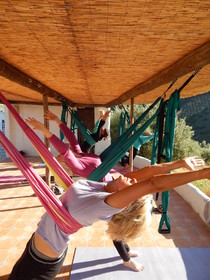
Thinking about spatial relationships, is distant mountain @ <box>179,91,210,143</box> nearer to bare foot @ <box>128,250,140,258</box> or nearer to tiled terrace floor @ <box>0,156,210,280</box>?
tiled terrace floor @ <box>0,156,210,280</box>

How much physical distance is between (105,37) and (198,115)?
81.2 ft

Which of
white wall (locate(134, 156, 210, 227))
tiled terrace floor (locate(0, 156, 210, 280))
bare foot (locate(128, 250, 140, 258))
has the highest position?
white wall (locate(134, 156, 210, 227))

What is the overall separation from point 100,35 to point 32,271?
1.36m

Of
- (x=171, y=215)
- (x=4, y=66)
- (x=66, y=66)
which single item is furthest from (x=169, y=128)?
(x=171, y=215)

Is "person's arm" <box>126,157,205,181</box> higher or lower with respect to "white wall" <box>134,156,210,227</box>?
higher

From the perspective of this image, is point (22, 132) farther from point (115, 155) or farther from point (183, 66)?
point (183, 66)

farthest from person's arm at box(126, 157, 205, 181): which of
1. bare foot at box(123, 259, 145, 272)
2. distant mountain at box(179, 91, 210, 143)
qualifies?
distant mountain at box(179, 91, 210, 143)

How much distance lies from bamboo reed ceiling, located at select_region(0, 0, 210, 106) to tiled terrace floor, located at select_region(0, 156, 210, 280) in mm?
1824

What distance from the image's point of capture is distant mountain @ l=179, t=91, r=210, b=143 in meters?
21.9

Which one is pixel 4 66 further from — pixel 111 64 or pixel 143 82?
pixel 143 82

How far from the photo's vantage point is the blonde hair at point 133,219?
1.09 m

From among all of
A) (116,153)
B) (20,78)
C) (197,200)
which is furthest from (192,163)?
(197,200)

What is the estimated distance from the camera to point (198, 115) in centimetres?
2406

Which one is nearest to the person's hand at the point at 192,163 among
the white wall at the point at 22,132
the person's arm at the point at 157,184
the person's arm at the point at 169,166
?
the person's arm at the point at 169,166
